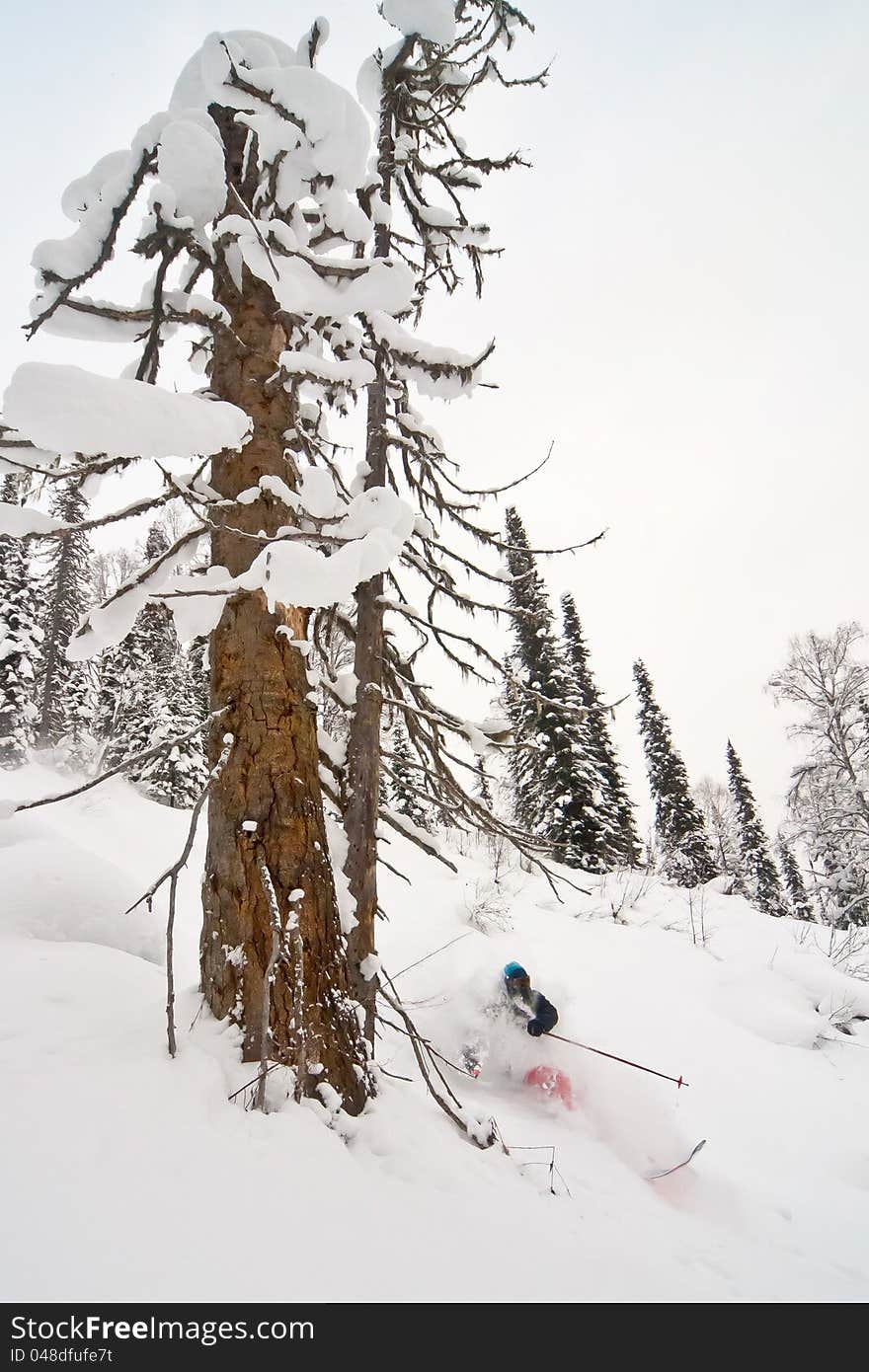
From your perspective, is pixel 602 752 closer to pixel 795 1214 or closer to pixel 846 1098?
pixel 846 1098

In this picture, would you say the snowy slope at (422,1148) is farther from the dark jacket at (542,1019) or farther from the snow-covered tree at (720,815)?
the snow-covered tree at (720,815)

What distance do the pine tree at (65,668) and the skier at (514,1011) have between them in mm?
26564

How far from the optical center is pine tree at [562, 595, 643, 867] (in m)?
21.0

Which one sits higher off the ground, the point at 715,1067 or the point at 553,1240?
the point at 553,1240

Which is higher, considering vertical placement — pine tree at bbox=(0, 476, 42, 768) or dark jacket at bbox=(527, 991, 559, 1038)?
pine tree at bbox=(0, 476, 42, 768)

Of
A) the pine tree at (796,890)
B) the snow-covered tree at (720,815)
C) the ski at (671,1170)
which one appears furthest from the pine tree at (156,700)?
the pine tree at (796,890)

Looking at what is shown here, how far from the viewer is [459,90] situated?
4.79m

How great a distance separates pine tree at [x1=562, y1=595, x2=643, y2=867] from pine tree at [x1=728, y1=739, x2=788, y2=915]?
11.7 metres

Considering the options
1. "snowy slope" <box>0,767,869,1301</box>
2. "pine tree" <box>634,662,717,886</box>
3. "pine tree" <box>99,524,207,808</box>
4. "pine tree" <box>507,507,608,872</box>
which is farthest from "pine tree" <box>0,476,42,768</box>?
"pine tree" <box>634,662,717,886</box>

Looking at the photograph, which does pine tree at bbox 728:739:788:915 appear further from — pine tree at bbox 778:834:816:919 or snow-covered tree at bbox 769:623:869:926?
snow-covered tree at bbox 769:623:869:926

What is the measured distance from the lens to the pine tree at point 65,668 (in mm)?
26031

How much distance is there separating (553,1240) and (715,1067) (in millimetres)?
5305

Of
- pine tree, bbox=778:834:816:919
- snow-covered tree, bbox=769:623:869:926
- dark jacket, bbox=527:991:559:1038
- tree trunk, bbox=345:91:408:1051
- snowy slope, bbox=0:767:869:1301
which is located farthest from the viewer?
pine tree, bbox=778:834:816:919

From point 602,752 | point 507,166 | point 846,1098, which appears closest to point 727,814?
point 602,752
